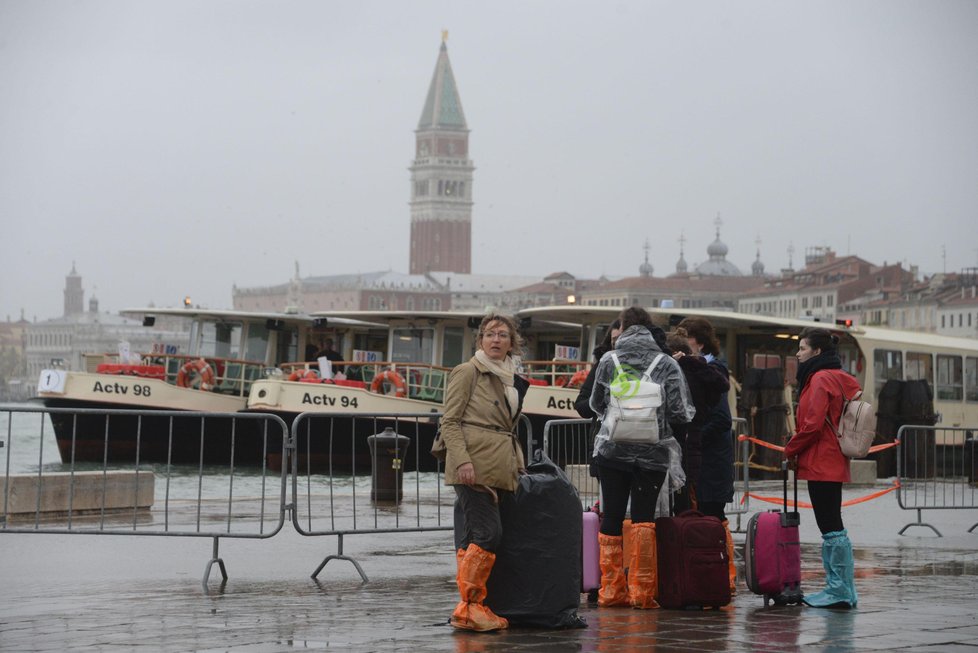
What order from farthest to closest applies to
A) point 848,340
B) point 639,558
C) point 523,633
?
point 848,340 < point 639,558 < point 523,633

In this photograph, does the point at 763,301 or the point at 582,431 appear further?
the point at 763,301

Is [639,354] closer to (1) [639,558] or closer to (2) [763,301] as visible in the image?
(1) [639,558]

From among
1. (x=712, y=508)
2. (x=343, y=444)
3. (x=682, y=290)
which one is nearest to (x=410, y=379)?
(x=343, y=444)

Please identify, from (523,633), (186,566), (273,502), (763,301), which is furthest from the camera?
(763,301)

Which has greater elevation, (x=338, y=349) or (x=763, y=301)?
(x=763, y=301)

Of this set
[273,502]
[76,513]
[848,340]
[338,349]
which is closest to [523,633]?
[76,513]

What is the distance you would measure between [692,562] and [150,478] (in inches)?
276

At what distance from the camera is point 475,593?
7.53 m

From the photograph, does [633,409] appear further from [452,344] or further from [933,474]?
[452,344]

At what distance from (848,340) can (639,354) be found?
66.9 feet

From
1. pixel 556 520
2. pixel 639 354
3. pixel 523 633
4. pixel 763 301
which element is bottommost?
pixel 523 633

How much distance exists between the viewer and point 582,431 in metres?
15.4

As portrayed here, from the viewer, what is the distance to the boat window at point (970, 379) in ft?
100

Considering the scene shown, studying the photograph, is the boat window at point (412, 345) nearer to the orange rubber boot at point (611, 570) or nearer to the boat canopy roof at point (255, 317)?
the boat canopy roof at point (255, 317)
